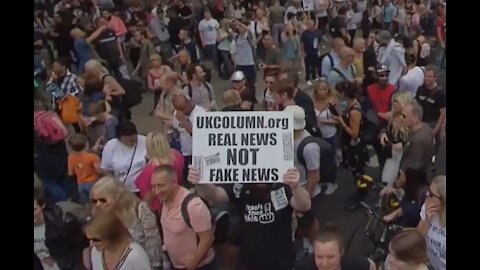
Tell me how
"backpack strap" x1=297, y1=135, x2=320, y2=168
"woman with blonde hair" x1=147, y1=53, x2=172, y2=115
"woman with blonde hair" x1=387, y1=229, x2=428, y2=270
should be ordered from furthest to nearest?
"woman with blonde hair" x1=147, y1=53, x2=172, y2=115, "backpack strap" x1=297, y1=135, x2=320, y2=168, "woman with blonde hair" x1=387, y1=229, x2=428, y2=270

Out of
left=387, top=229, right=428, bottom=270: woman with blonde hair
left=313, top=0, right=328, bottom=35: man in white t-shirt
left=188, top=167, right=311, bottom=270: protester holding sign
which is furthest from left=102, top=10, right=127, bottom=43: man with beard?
left=387, top=229, right=428, bottom=270: woman with blonde hair

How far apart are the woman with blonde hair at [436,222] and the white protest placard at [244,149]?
1162mm

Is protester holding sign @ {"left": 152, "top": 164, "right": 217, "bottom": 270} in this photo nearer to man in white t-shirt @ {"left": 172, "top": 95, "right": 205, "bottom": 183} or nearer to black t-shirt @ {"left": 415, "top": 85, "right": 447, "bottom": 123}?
man in white t-shirt @ {"left": 172, "top": 95, "right": 205, "bottom": 183}

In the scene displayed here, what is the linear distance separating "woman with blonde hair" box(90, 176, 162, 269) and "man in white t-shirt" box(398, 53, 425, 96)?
227cm

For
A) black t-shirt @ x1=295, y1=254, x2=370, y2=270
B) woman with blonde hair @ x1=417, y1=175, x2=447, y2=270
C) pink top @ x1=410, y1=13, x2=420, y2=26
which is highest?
pink top @ x1=410, y1=13, x2=420, y2=26

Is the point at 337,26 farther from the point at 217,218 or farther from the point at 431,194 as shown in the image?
the point at 217,218

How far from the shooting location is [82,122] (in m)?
8.03

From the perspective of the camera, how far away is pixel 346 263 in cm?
802

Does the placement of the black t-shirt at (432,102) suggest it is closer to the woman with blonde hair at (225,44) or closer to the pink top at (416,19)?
the pink top at (416,19)

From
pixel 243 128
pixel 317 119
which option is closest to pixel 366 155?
pixel 317 119

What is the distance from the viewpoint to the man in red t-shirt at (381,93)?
8125mm

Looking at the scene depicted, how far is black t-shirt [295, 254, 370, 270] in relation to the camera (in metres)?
8.01
